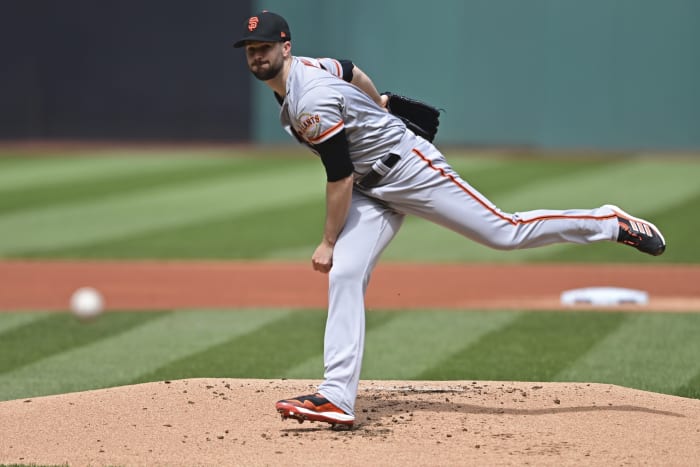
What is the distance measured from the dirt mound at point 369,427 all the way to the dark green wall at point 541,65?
15237mm

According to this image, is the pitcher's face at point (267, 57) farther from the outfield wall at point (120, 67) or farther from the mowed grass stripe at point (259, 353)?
the outfield wall at point (120, 67)

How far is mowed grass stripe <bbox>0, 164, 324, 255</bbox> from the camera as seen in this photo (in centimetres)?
1348

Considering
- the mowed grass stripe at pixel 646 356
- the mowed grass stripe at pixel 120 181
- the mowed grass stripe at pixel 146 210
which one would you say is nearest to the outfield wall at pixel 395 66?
the mowed grass stripe at pixel 120 181

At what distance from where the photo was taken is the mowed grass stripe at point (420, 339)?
746cm

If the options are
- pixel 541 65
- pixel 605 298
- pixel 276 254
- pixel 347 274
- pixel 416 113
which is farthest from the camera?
pixel 541 65

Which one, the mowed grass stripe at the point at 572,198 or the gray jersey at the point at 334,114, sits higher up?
the gray jersey at the point at 334,114

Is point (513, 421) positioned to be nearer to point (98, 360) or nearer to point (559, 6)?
point (98, 360)

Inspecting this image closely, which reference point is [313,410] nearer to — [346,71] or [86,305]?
[346,71]

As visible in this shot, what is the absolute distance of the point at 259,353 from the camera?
784 cm

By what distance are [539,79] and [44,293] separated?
1302cm

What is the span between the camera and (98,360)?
7.67 meters

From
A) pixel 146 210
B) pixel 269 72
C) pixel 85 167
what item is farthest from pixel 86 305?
pixel 85 167

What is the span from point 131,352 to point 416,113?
294cm

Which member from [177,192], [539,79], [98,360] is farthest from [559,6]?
[98,360]
